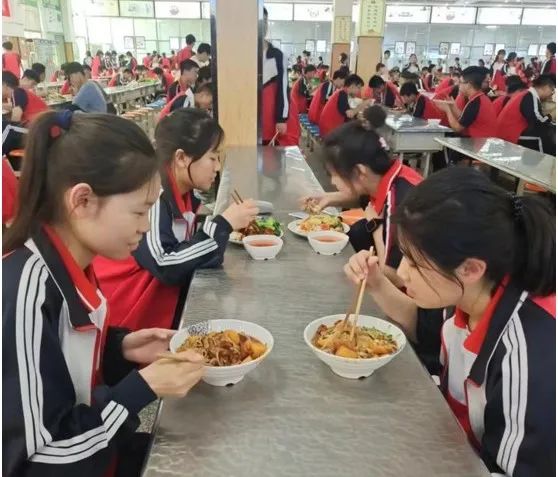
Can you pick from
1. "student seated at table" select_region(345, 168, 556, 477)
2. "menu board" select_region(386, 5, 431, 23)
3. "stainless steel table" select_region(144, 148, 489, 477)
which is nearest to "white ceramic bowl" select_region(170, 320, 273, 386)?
"stainless steel table" select_region(144, 148, 489, 477)

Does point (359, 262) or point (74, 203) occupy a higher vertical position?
point (74, 203)

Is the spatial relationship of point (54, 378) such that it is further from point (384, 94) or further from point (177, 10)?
point (177, 10)

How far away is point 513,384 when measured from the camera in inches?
36.8

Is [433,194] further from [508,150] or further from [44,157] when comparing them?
[508,150]

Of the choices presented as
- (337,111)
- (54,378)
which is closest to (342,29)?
(337,111)

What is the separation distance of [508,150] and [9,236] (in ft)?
16.9

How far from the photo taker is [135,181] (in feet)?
3.61

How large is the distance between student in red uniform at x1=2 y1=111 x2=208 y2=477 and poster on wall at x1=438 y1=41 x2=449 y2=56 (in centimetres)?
2129

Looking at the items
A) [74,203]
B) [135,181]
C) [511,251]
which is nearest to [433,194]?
[511,251]

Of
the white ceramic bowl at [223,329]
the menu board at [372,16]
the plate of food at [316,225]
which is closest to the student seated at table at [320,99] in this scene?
the menu board at [372,16]

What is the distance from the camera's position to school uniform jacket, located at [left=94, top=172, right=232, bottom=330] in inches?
68.6

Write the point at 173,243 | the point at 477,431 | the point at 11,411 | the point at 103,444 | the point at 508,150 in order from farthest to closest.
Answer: the point at 508,150, the point at 173,243, the point at 477,431, the point at 103,444, the point at 11,411

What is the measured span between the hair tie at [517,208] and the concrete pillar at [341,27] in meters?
12.2

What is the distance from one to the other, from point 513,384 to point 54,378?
34.3 inches
